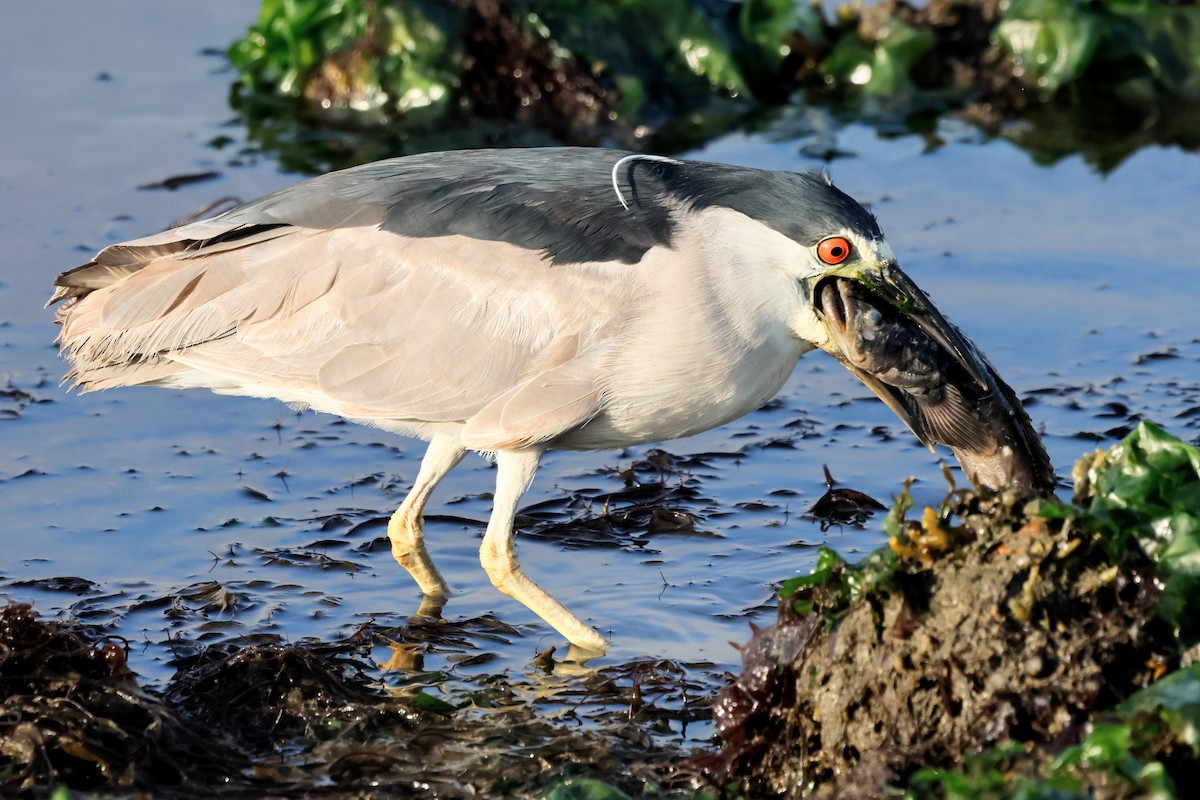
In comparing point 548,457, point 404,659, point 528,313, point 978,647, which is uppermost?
point 528,313

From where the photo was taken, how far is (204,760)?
14.2 ft

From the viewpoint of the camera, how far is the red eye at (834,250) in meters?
4.87

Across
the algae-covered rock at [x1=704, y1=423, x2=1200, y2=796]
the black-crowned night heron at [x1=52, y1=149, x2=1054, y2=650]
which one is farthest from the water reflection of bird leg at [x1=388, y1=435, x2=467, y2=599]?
the algae-covered rock at [x1=704, y1=423, x2=1200, y2=796]

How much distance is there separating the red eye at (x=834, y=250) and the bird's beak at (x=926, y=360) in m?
0.04

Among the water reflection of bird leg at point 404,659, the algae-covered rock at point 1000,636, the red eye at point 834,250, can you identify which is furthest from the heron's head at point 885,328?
the water reflection of bird leg at point 404,659

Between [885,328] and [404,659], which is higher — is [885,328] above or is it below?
above

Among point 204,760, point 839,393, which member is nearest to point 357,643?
point 204,760

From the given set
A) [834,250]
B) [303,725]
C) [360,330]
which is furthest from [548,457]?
[303,725]

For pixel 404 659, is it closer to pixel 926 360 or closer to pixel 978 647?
pixel 926 360

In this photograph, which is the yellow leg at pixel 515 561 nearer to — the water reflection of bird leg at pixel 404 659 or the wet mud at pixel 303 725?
the wet mud at pixel 303 725

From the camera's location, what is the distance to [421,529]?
222 inches

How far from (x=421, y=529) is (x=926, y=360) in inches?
69.7

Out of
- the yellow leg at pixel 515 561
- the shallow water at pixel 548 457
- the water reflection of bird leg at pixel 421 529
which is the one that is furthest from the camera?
the water reflection of bird leg at pixel 421 529

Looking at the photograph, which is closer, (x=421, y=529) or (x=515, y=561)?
(x=515, y=561)
